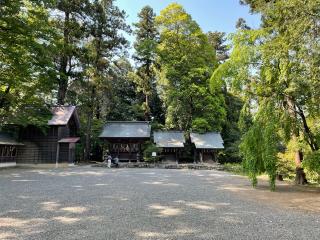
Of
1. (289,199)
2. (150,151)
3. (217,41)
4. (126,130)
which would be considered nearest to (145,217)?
(289,199)

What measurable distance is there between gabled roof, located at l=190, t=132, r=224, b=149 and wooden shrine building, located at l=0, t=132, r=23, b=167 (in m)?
16.7

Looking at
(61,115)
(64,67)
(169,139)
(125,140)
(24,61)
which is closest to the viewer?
(24,61)

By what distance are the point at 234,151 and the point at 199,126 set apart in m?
4.84

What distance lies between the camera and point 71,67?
96.2 ft

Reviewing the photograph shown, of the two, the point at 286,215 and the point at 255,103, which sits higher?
the point at 255,103

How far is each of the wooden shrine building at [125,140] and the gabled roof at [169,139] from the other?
1.20 meters

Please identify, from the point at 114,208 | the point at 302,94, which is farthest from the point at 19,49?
the point at 302,94

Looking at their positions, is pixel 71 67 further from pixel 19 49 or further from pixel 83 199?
pixel 83 199

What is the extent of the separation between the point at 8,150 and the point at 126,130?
11.4m

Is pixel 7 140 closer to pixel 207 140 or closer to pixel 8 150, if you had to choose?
pixel 8 150

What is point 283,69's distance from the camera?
10703mm

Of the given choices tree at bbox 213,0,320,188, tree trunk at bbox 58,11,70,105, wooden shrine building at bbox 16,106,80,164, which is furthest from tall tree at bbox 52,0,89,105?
tree at bbox 213,0,320,188

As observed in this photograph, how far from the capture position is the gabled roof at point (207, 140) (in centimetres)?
2917

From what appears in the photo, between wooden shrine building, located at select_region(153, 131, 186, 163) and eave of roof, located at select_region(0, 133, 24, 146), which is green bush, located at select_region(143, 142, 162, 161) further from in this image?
eave of roof, located at select_region(0, 133, 24, 146)
